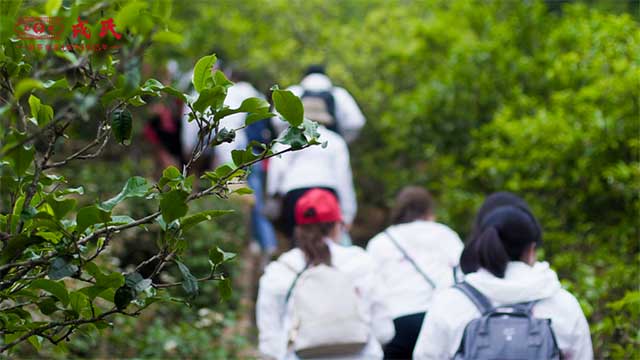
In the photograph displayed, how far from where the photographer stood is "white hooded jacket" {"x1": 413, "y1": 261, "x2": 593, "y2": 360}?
3.84m

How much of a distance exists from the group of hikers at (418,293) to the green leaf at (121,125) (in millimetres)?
699

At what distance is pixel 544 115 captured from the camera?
6.36 m

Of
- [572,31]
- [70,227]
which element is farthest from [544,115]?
[70,227]

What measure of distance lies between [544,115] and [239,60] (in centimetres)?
590

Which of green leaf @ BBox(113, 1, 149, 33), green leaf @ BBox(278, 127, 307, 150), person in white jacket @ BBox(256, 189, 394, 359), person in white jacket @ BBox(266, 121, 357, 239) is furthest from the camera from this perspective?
person in white jacket @ BBox(266, 121, 357, 239)

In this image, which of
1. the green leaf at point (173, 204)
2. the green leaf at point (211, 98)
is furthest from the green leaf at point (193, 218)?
the green leaf at point (211, 98)

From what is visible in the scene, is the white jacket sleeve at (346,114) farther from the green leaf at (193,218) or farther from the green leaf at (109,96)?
the green leaf at (109,96)

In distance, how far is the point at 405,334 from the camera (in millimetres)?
5230

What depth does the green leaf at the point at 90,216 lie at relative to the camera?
232cm

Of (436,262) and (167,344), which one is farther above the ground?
(436,262)

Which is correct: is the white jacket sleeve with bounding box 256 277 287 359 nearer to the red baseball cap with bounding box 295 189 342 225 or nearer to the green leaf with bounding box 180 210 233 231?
the red baseball cap with bounding box 295 189 342 225

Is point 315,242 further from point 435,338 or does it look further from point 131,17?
point 131,17

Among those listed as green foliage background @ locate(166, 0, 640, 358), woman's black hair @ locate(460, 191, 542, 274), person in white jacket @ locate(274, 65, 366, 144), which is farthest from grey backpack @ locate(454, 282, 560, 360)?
person in white jacket @ locate(274, 65, 366, 144)

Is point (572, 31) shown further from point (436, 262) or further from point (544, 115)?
point (436, 262)
